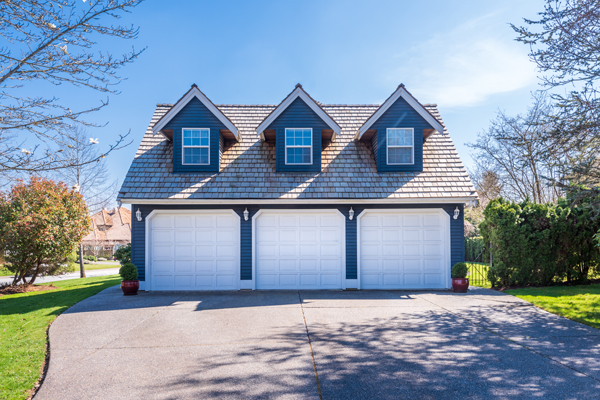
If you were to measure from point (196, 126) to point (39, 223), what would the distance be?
731 centimetres

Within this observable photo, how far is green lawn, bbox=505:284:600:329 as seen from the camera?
26.5 feet

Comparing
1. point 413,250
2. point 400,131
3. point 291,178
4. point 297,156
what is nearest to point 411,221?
point 413,250

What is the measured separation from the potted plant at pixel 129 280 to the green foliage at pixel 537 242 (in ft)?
38.7

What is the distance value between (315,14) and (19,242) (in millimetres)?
13824

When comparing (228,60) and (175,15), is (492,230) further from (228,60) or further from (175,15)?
(175,15)

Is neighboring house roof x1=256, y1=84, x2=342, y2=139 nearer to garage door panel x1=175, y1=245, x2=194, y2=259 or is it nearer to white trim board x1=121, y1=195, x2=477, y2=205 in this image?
white trim board x1=121, y1=195, x2=477, y2=205

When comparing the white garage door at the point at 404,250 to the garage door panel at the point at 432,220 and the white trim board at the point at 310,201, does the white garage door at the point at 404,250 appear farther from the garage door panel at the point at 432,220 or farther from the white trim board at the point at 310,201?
the white trim board at the point at 310,201

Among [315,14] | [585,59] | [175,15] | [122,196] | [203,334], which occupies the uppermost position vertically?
[315,14]

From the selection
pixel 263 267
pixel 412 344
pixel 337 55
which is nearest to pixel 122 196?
pixel 263 267

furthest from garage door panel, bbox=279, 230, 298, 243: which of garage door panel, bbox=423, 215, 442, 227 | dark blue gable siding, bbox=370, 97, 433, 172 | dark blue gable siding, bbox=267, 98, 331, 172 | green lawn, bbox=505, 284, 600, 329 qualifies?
green lawn, bbox=505, 284, 600, 329

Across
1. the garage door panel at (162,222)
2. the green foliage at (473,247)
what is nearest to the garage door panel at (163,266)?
the garage door panel at (162,222)

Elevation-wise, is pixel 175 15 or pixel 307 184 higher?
pixel 175 15

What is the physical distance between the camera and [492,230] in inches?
467

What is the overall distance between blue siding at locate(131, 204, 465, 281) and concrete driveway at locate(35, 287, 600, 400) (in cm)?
230
